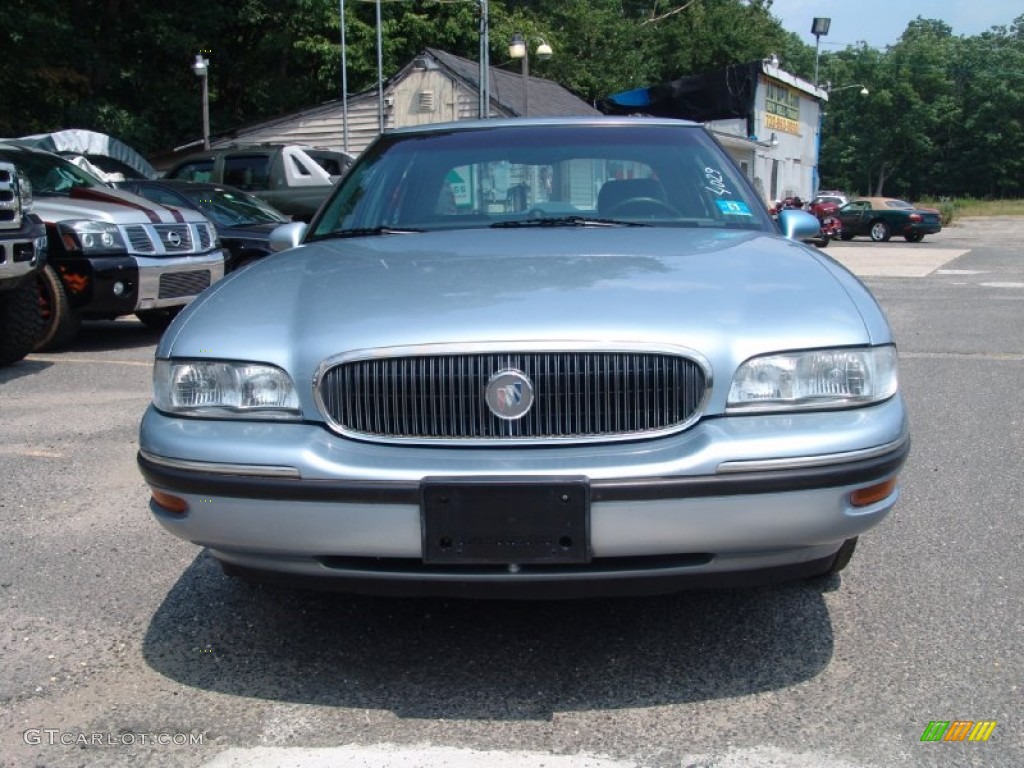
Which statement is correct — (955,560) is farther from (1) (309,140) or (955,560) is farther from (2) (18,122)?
(2) (18,122)

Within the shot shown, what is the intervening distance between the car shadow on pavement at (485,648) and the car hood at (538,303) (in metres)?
0.83

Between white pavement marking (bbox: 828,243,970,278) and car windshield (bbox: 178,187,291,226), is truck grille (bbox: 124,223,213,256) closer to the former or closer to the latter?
car windshield (bbox: 178,187,291,226)

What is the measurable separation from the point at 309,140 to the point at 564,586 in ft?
83.7

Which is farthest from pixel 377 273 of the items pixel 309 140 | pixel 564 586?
pixel 309 140

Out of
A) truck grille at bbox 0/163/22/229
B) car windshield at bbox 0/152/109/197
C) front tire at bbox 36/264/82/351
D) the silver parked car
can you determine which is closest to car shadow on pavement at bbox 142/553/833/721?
the silver parked car

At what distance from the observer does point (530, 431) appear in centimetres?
258

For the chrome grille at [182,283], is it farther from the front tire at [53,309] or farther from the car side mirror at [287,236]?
the car side mirror at [287,236]

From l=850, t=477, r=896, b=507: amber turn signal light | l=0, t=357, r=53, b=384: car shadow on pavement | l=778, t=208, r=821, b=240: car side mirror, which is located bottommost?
l=0, t=357, r=53, b=384: car shadow on pavement

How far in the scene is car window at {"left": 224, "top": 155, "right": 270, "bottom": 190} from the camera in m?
14.2

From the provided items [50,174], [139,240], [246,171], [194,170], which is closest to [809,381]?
[139,240]

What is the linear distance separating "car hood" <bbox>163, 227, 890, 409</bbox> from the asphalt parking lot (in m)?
0.85

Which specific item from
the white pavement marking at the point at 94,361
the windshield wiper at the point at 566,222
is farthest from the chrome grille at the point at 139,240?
the windshield wiper at the point at 566,222

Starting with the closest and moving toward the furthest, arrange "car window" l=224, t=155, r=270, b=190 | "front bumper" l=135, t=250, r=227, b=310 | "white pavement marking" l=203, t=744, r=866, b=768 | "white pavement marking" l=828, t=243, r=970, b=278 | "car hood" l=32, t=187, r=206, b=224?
1. "white pavement marking" l=203, t=744, r=866, b=768
2. "car hood" l=32, t=187, r=206, b=224
3. "front bumper" l=135, t=250, r=227, b=310
4. "car window" l=224, t=155, r=270, b=190
5. "white pavement marking" l=828, t=243, r=970, b=278

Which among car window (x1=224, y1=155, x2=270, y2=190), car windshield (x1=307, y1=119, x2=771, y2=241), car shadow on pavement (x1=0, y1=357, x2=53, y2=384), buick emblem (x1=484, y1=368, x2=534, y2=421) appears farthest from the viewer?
car window (x1=224, y1=155, x2=270, y2=190)
